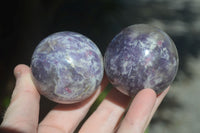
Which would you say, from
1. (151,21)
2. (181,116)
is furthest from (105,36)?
(181,116)

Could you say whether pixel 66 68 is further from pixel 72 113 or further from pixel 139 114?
pixel 139 114

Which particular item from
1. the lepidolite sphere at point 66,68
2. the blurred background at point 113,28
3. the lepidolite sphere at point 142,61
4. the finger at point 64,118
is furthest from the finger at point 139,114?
the blurred background at point 113,28

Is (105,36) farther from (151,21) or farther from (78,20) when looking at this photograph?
(151,21)

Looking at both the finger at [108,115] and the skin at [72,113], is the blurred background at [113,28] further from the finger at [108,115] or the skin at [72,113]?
the finger at [108,115]

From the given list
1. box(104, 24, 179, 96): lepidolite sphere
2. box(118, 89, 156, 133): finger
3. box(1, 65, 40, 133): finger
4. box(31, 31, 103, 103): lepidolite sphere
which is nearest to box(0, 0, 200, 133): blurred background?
box(1, 65, 40, 133): finger

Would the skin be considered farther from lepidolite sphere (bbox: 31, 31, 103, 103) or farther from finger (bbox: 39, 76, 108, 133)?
lepidolite sphere (bbox: 31, 31, 103, 103)
